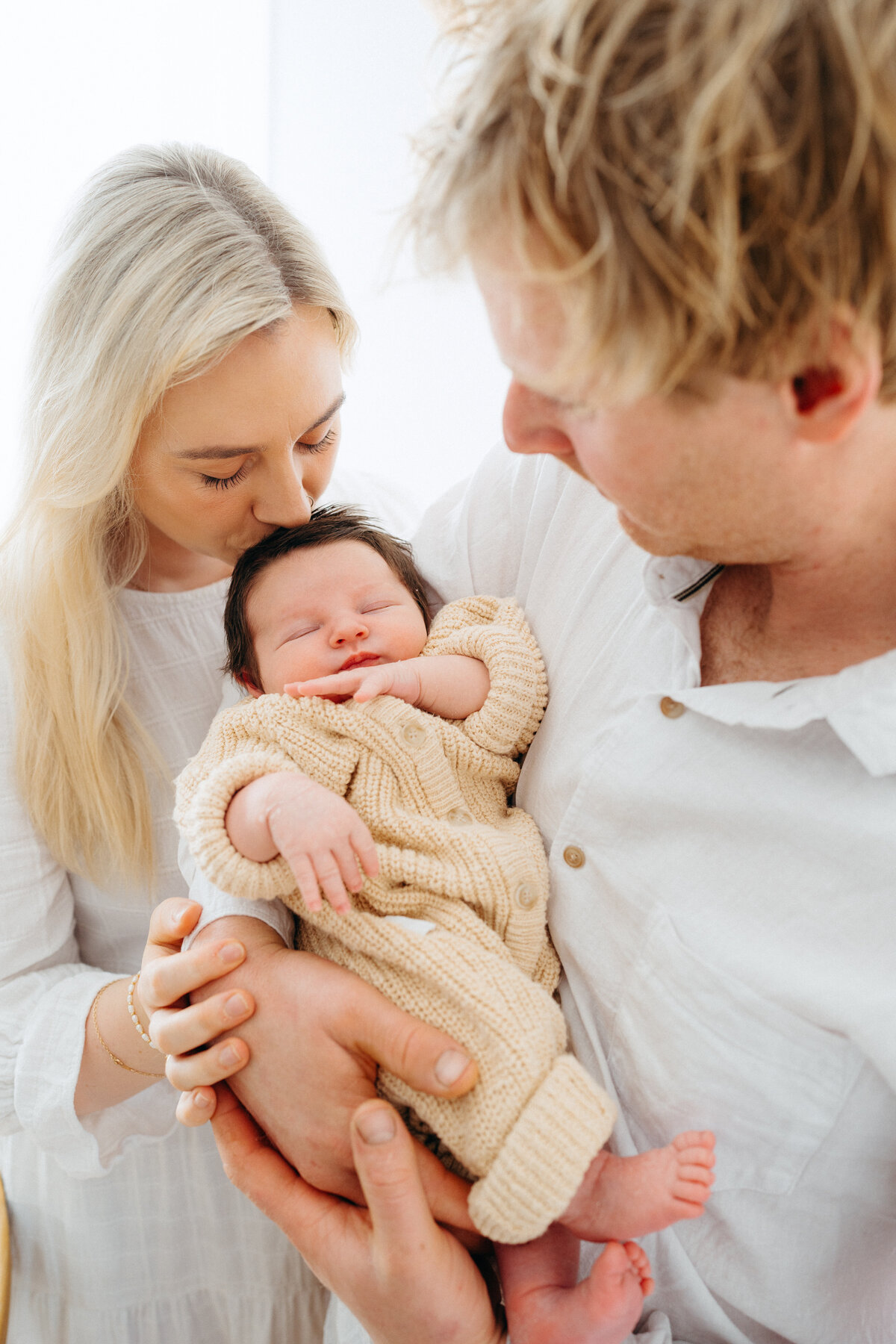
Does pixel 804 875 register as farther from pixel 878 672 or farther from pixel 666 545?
pixel 666 545

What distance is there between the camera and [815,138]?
0.61 m

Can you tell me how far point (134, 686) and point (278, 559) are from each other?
1.26ft

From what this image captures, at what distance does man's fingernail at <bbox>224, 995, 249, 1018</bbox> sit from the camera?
39.6 inches

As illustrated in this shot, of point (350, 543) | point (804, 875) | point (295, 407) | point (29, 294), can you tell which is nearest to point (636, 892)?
point (804, 875)

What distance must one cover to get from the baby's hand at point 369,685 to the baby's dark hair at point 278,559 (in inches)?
7.4

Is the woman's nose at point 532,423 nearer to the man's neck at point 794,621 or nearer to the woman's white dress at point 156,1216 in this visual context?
the man's neck at point 794,621

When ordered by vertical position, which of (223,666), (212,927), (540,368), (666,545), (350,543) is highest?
(540,368)

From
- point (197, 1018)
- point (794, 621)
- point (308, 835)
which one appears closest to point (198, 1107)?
point (197, 1018)

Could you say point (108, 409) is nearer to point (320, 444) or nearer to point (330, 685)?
point (320, 444)

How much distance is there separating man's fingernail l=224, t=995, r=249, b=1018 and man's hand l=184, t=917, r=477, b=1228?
0.07 feet

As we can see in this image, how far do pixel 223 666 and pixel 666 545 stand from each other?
2.90 feet

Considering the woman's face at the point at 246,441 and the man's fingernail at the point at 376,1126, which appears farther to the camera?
the woman's face at the point at 246,441

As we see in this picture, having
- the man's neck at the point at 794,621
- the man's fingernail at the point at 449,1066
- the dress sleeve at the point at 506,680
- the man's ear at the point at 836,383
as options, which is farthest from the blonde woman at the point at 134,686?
the man's ear at the point at 836,383

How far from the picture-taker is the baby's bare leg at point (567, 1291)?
0.85 metres
